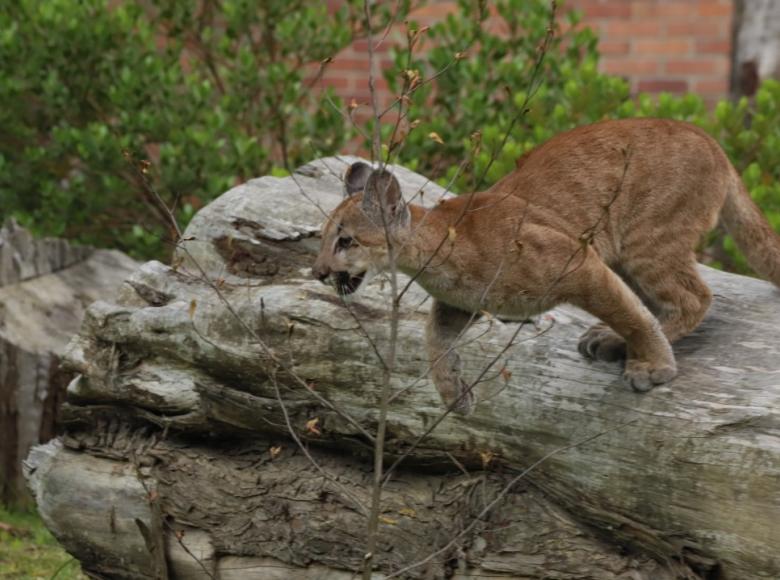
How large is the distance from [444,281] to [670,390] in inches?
35.4

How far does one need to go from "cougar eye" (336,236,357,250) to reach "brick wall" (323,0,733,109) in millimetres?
7276

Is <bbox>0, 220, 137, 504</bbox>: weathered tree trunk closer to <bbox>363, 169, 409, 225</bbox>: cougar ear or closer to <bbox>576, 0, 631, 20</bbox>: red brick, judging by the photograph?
<bbox>363, 169, 409, 225</bbox>: cougar ear

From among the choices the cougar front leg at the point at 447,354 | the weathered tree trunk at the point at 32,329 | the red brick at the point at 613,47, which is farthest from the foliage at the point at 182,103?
the red brick at the point at 613,47

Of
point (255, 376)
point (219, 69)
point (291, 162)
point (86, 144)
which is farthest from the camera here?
point (219, 69)

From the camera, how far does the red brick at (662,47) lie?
12.0 m

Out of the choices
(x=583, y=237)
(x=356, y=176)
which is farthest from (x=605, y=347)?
(x=356, y=176)

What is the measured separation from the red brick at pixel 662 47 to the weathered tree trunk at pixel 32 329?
19.1 ft

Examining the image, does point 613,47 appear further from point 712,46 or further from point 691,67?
point 712,46

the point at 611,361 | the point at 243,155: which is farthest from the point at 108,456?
the point at 243,155

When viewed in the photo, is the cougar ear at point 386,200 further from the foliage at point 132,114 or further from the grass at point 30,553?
the foliage at point 132,114

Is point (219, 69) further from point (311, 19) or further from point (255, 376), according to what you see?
point (255, 376)

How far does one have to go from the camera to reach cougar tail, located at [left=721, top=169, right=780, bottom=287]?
547cm

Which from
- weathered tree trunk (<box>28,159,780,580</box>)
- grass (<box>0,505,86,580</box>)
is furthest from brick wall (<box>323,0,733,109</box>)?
weathered tree trunk (<box>28,159,780,580</box>)

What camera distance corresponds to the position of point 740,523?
441cm
